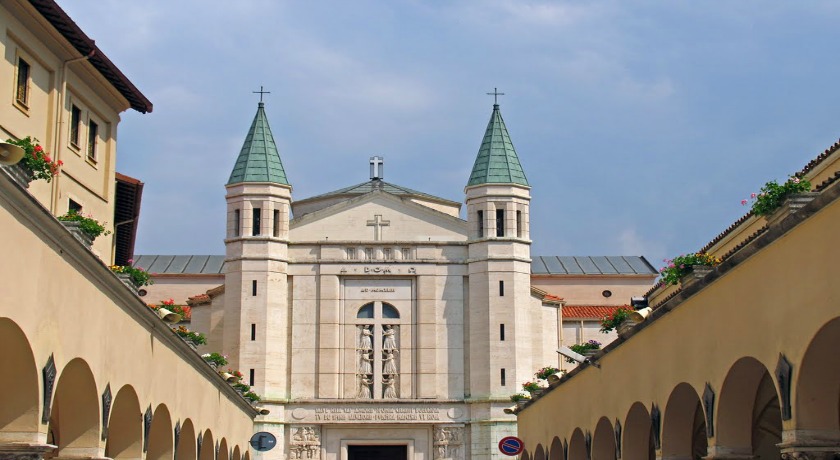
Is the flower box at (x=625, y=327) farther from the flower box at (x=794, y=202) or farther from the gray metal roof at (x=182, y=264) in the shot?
the gray metal roof at (x=182, y=264)

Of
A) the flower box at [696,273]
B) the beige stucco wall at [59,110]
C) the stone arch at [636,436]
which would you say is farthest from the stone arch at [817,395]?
the beige stucco wall at [59,110]

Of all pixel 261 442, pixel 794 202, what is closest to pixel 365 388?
pixel 261 442

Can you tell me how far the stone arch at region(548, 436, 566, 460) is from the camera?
133ft

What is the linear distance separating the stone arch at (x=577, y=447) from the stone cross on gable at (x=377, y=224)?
32.8m

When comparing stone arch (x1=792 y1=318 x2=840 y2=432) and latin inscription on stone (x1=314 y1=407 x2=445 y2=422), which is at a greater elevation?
latin inscription on stone (x1=314 y1=407 x2=445 y2=422)

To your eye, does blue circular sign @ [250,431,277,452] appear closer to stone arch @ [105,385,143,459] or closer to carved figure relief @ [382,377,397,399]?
stone arch @ [105,385,143,459]

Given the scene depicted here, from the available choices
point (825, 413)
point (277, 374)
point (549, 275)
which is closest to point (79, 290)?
point (825, 413)

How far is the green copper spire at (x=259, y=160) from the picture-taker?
68.7 meters

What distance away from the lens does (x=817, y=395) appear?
16.6 m

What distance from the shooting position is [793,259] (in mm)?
16750

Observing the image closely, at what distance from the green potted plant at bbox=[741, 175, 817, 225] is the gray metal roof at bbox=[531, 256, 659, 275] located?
6835 cm

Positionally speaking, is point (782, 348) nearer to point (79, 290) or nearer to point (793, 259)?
point (793, 259)

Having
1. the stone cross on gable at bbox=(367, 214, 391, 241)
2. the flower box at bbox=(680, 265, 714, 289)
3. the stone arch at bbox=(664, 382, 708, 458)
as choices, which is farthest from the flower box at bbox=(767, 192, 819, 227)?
the stone cross on gable at bbox=(367, 214, 391, 241)

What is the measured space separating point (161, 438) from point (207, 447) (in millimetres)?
7563
